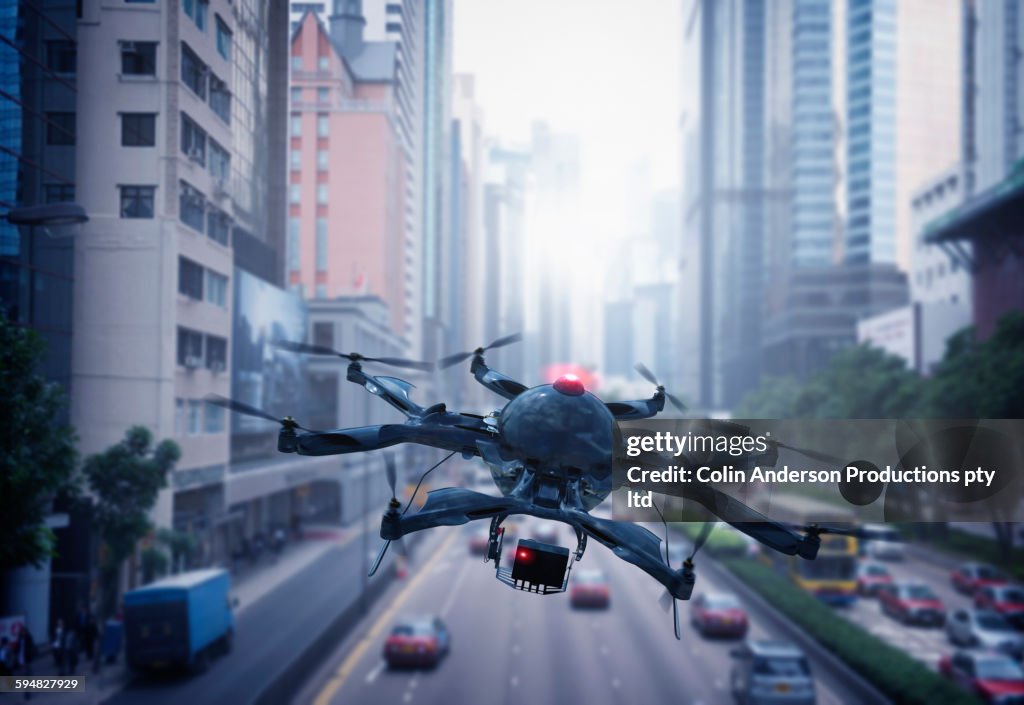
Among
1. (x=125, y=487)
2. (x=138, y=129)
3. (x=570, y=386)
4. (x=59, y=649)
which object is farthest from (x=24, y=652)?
(x=570, y=386)

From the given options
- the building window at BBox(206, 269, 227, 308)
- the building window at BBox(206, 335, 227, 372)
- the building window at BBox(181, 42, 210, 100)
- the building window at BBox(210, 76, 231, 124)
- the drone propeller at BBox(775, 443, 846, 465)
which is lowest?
the drone propeller at BBox(775, 443, 846, 465)

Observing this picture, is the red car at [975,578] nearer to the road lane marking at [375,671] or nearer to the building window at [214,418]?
the road lane marking at [375,671]

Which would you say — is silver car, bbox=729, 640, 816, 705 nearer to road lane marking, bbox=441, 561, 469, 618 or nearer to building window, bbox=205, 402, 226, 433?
road lane marking, bbox=441, 561, 469, 618

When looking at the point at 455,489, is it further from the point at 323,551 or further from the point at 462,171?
the point at 462,171

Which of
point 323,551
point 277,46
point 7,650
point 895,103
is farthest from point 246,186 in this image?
point 895,103

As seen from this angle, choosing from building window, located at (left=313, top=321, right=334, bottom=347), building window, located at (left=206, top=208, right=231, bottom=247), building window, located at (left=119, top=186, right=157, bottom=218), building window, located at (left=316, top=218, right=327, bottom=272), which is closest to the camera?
building window, located at (left=119, top=186, right=157, bottom=218)

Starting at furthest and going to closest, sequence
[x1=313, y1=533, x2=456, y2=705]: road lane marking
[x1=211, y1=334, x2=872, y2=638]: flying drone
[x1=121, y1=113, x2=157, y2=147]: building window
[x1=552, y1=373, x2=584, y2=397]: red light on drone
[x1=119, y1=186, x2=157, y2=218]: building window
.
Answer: [x1=313, y1=533, x2=456, y2=705]: road lane marking
[x1=119, y1=186, x2=157, y2=218]: building window
[x1=121, y1=113, x2=157, y2=147]: building window
[x1=552, y1=373, x2=584, y2=397]: red light on drone
[x1=211, y1=334, x2=872, y2=638]: flying drone

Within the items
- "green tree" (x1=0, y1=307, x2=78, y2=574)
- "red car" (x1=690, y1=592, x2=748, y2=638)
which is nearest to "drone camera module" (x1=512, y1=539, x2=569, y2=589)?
"green tree" (x1=0, y1=307, x2=78, y2=574)
